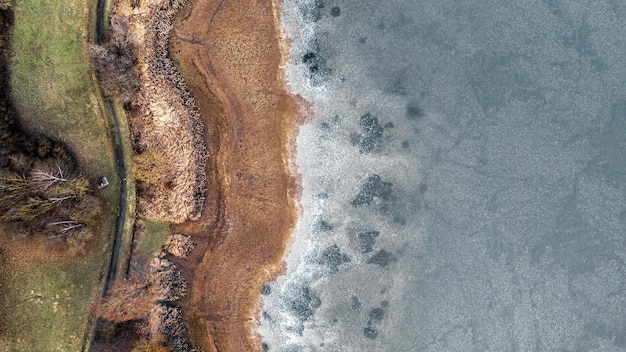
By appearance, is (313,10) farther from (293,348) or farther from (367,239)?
(293,348)

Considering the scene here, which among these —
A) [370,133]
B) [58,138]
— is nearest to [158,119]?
[58,138]

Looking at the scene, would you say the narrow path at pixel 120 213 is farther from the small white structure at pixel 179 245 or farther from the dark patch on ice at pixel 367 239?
the dark patch on ice at pixel 367 239

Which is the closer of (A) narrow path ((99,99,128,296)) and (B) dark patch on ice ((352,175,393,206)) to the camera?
(B) dark patch on ice ((352,175,393,206))

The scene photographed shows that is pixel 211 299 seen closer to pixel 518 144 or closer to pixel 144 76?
pixel 144 76

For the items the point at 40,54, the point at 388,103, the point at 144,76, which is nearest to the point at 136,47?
the point at 144,76

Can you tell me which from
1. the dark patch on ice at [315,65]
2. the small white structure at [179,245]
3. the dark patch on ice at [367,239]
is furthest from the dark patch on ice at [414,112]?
the small white structure at [179,245]

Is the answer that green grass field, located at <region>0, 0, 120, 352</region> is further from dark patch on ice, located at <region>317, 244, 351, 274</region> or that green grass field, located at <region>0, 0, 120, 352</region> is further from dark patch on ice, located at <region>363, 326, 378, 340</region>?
dark patch on ice, located at <region>363, 326, 378, 340</region>

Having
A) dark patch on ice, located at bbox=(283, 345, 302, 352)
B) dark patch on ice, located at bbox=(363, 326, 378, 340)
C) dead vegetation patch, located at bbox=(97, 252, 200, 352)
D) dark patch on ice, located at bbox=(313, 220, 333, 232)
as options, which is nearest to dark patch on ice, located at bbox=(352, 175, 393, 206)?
dark patch on ice, located at bbox=(313, 220, 333, 232)

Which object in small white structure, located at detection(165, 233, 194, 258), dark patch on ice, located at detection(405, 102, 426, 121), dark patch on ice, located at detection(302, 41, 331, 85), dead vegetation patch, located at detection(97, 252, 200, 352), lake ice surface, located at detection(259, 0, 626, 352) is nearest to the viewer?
lake ice surface, located at detection(259, 0, 626, 352)
